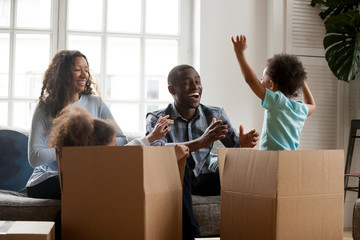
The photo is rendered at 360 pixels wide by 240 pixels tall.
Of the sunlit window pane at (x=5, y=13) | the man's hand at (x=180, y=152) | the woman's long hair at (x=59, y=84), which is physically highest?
the sunlit window pane at (x=5, y=13)

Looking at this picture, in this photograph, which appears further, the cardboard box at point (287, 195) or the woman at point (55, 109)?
the woman at point (55, 109)

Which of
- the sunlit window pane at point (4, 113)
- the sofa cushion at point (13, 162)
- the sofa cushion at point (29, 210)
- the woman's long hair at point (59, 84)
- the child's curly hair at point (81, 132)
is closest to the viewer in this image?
the child's curly hair at point (81, 132)

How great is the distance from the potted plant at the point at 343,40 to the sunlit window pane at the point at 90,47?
1588 millimetres

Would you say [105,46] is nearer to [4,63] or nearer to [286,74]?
[4,63]

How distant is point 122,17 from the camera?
3312 millimetres

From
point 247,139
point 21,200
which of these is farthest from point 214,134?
point 21,200

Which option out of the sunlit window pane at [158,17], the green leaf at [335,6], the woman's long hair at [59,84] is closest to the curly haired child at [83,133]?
the woman's long hair at [59,84]

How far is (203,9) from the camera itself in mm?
3223

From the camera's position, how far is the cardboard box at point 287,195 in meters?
1.43

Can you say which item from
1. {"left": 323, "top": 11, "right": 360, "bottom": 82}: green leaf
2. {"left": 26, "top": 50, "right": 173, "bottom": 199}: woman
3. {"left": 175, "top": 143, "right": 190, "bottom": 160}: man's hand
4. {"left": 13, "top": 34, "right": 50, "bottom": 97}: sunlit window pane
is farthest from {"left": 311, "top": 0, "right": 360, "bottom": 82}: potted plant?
{"left": 13, "top": 34, "right": 50, "bottom": 97}: sunlit window pane

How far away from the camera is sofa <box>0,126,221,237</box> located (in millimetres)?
1909

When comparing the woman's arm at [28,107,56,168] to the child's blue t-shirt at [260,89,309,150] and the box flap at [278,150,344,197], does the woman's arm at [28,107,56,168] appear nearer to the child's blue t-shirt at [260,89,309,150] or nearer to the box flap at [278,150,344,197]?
the child's blue t-shirt at [260,89,309,150]

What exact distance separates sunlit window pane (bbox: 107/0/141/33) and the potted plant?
1.31 meters

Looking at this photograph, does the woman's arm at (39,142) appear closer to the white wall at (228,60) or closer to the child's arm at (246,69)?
the child's arm at (246,69)
